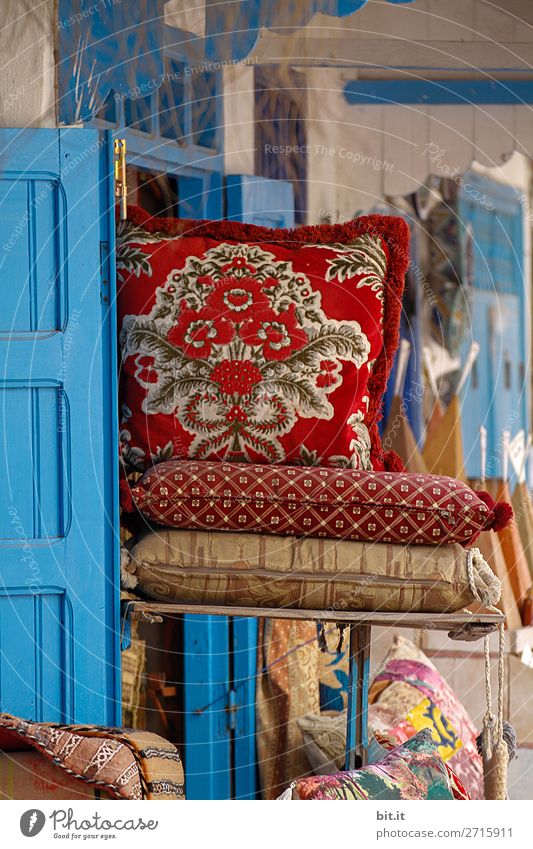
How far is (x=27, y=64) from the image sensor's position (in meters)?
2.28

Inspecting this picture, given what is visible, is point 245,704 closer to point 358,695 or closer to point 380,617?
point 358,695

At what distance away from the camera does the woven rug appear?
188 cm

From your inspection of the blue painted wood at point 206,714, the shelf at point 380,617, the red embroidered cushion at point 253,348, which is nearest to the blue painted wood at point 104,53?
the red embroidered cushion at point 253,348

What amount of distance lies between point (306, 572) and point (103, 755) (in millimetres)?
485

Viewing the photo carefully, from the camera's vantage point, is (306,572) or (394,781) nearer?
(394,781)

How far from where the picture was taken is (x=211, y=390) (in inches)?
89.8

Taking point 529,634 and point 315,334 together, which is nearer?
point 315,334

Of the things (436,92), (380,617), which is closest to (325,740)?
(380,617)

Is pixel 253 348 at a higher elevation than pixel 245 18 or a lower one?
lower

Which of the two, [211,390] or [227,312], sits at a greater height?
[227,312]

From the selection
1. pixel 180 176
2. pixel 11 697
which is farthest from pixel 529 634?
pixel 11 697

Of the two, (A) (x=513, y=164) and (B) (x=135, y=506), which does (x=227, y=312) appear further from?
(A) (x=513, y=164)
